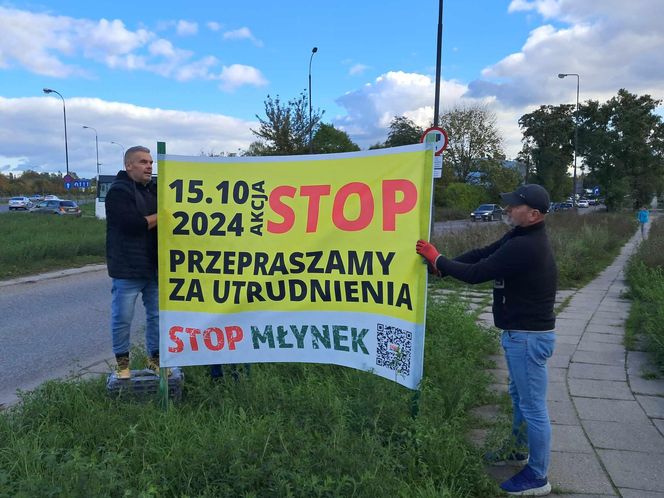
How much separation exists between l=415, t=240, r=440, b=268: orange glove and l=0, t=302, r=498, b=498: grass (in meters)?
0.93

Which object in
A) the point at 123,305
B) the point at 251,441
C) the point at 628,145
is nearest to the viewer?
the point at 251,441

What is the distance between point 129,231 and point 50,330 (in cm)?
394

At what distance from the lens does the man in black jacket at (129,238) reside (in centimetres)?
384

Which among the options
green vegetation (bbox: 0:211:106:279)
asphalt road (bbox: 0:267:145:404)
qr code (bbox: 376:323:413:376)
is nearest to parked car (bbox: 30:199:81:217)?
green vegetation (bbox: 0:211:106:279)

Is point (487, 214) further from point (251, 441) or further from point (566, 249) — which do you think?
point (251, 441)

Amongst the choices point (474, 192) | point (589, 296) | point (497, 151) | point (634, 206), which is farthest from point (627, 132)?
point (589, 296)

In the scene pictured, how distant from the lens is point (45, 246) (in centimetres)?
1330

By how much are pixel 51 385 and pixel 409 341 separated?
8.22ft

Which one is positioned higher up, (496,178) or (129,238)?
(496,178)

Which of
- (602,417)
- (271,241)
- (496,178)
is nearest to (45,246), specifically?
(271,241)

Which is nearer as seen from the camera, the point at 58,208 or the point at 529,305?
the point at 529,305

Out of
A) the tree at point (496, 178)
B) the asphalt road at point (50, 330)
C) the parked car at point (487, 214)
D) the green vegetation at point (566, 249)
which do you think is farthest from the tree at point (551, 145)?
the asphalt road at point (50, 330)

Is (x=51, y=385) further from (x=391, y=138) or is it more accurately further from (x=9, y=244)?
(x=391, y=138)

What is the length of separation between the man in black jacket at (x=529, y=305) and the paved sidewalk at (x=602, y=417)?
252 millimetres
